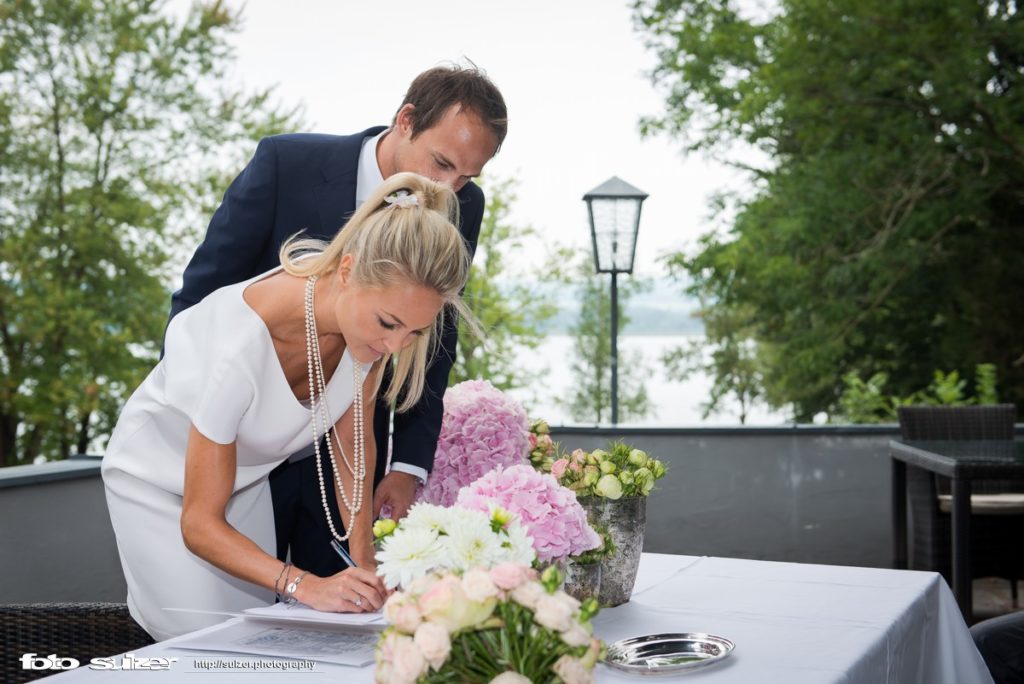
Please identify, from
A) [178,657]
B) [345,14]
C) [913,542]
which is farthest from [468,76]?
[345,14]

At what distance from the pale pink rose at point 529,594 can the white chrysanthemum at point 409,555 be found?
17 centimetres

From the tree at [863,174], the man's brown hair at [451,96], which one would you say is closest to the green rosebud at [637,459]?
the man's brown hair at [451,96]

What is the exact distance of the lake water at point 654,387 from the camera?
18.1 meters

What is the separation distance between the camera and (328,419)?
1.94 metres

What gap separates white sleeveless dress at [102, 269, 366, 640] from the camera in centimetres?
177

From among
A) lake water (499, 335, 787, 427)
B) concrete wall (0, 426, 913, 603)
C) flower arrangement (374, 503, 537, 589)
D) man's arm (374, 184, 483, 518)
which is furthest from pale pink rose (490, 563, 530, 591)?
lake water (499, 335, 787, 427)

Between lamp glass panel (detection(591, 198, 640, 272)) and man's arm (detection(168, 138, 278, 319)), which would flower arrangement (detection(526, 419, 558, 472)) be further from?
lamp glass panel (detection(591, 198, 640, 272))

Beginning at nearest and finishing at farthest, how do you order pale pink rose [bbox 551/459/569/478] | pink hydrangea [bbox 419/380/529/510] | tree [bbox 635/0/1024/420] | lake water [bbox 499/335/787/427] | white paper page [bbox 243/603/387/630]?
white paper page [bbox 243/603/387/630] < pale pink rose [bbox 551/459/569/478] < pink hydrangea [bbox 419/380/529/510] < tree [bbox 635/0/1024/420] < lake water [bbox 499/335/787/427]

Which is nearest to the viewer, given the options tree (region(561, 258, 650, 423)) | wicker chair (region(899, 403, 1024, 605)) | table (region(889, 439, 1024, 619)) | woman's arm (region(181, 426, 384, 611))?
woman's arm (region(181, 426, 384, 611))

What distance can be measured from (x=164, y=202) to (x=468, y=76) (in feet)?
45.4

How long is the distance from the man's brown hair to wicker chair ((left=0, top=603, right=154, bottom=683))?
1.10 metres

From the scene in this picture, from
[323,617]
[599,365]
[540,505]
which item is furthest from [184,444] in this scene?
[599,365]

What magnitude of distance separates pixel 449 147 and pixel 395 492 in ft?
2.32

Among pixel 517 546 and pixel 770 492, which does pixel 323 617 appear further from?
pixel 770 492
